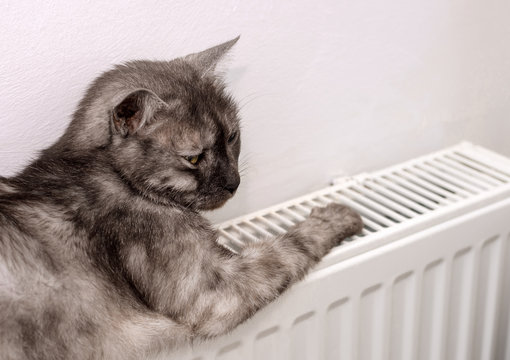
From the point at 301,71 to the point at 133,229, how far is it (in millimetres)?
476

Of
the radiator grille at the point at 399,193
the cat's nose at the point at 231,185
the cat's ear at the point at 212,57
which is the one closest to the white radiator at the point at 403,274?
the radiator grille at the point at 399,193

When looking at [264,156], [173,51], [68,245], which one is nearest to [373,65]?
[264,156]

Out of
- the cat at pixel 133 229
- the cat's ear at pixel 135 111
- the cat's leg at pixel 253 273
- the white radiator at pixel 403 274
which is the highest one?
Answer: the cat's ear at pixel 135 111

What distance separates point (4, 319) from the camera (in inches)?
34.2

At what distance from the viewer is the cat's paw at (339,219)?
114 centimetres

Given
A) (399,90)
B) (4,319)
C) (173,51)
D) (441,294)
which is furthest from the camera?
(399,90)

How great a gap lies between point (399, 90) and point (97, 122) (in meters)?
0.69

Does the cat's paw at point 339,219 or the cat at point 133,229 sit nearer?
the cat at point 133,229

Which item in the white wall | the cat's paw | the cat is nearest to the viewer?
the cat

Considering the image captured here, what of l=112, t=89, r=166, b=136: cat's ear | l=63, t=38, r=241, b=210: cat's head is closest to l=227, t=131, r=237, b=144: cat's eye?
l=63, t=38, r=241, b=210: cat's head

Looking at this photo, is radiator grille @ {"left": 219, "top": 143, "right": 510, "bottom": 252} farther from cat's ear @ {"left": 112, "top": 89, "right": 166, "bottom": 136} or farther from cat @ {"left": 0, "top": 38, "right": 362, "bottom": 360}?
cat's ear @ {"left": 112, "top": 89, "right": 166, "bottom": 136}

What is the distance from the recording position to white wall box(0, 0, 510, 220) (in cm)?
104

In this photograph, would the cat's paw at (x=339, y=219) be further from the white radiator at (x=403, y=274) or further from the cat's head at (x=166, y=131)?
the cat's head at (x=166, y=131)

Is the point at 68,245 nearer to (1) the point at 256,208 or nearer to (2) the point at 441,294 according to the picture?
(1) the point at 256,208
